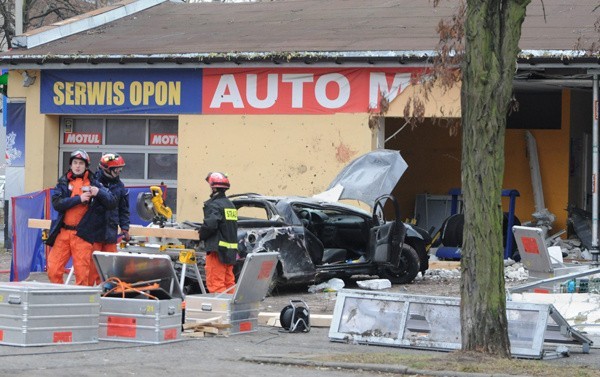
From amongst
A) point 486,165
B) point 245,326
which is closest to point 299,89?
point 245,326

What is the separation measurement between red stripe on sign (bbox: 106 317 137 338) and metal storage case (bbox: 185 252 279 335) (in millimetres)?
1014

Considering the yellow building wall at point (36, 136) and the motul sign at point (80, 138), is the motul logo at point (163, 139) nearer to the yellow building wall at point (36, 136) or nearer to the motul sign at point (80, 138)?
the motul sign at point (80, 138)

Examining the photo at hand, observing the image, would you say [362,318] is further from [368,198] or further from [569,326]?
[368,198]

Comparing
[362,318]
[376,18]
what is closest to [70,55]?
[376,18]

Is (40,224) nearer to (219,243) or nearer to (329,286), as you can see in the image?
(219,243)

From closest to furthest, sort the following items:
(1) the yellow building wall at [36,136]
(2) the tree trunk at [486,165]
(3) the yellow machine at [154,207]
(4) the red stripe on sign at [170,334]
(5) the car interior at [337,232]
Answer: (2) the tree trunk at [486,165] < (4) the red stripe on sign at [170,334] < (3) the yellow machine at [154,207] < (5) the car interior at [337,232] < (1) the yellow building wall at [36,136]

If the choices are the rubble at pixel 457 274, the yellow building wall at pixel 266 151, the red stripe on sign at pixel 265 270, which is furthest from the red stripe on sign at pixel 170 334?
the yellow building wall at pixel 266 151

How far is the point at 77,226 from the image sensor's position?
1285 cm

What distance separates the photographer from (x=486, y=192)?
10.2 metres

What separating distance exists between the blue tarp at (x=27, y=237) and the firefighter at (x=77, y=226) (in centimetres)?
400

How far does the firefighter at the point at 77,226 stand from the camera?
42.0 feet

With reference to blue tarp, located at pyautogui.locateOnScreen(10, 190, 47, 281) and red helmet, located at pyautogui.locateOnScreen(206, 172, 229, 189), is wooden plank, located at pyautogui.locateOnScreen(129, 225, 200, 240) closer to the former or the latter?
red helmet, located at pyautogui.locateOnScreen(206, 172, 229, 189)

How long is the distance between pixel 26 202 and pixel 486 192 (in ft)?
29.3

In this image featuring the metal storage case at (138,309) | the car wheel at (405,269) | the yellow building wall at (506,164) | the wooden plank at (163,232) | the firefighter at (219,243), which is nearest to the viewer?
the metal storage case at (138,309)
